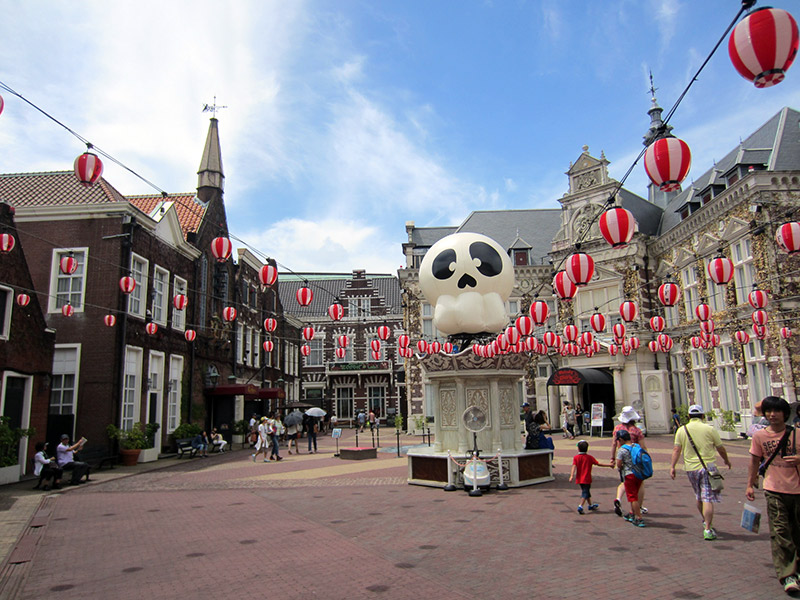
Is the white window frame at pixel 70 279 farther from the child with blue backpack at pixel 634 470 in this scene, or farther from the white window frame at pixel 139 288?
the child with blue backpack at pixel 634 470

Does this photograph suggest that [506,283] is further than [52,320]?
No

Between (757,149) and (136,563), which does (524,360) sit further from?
(757,149)

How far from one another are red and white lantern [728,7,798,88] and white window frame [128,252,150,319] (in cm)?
2110

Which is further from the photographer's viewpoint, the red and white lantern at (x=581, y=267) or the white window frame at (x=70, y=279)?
the white window frame at (x=70, y=279)

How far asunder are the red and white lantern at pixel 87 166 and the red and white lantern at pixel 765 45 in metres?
10.7

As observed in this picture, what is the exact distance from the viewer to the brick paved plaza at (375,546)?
19.8ft

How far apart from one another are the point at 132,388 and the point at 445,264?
1455 cm

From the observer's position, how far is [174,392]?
980 inches

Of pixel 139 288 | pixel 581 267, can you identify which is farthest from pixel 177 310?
pixel 581 267

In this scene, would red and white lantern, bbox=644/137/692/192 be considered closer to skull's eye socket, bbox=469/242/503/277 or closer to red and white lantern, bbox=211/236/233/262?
skull's eye socket, bbox=469/242/503/277

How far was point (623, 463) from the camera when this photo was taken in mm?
8695

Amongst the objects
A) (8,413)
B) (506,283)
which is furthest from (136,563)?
(8,413)

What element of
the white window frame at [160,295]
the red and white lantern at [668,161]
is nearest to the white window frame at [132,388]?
the white window frame at [160,295]

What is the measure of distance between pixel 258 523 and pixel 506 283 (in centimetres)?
822
